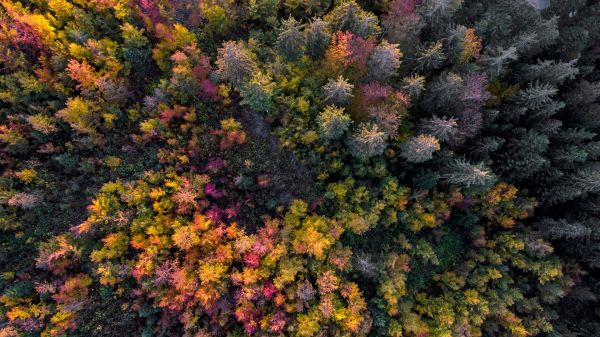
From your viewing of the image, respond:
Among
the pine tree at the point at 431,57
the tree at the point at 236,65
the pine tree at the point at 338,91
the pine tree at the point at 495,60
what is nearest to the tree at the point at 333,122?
the pine tree at the point at 338,91

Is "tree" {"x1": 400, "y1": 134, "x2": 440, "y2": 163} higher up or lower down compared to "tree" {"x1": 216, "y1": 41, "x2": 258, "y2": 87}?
lower down

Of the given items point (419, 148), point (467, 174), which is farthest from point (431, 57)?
point (467, 174)

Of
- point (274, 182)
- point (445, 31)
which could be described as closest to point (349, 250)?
point (274, 182)

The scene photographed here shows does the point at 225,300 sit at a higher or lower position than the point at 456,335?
higher

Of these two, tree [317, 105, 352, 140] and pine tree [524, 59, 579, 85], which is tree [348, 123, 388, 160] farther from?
pine tree [524, 59, 579, 85]

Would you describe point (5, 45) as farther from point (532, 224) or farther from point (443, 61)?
point (532, 224)

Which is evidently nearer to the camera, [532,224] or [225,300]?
[225,300]

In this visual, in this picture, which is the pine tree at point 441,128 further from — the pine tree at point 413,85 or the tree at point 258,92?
the tree at point 258,92

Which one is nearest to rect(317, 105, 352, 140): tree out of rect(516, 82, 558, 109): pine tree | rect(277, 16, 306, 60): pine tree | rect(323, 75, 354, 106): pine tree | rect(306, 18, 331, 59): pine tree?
rect(323, 75, 354, 106): pine tree
